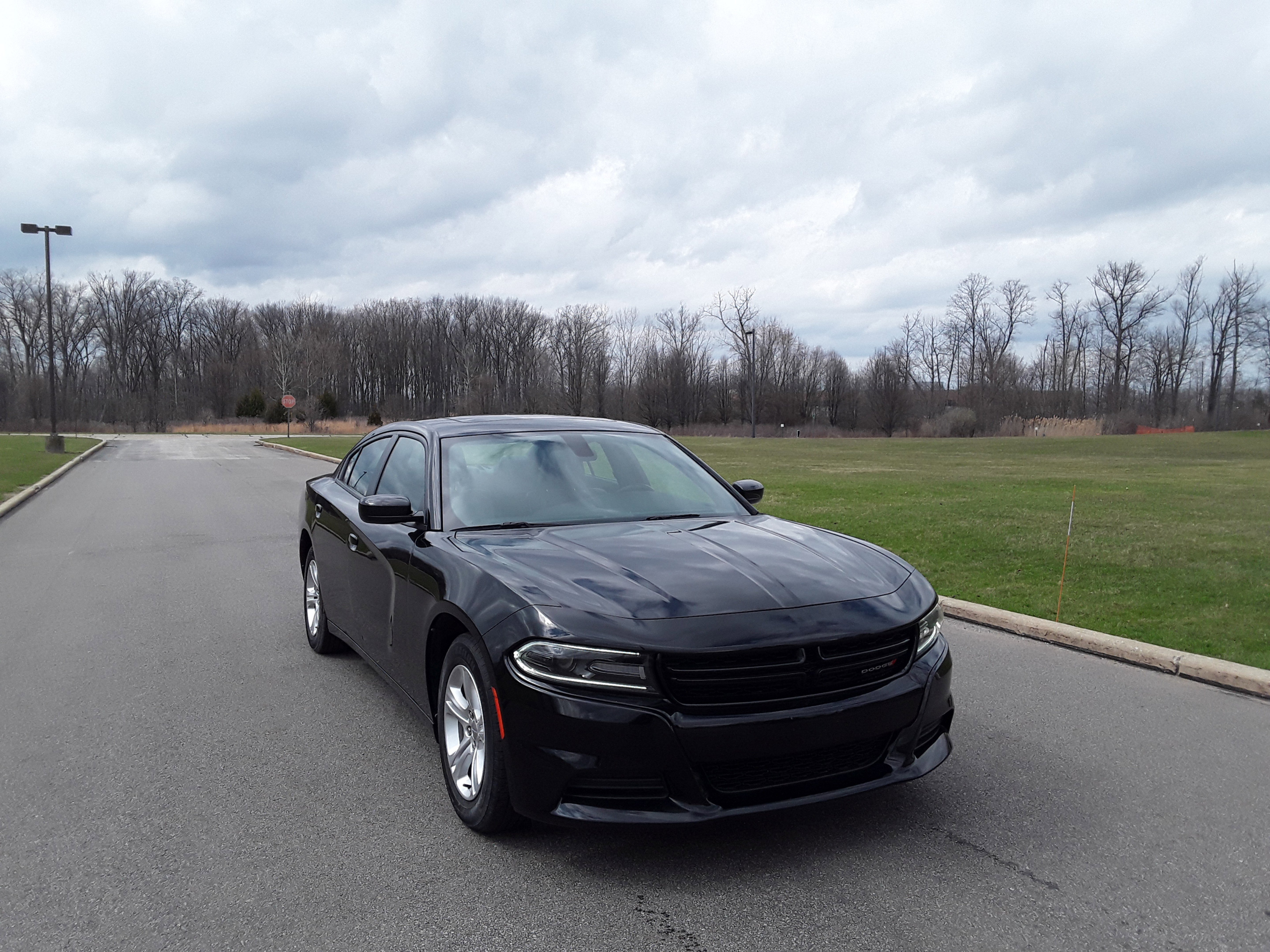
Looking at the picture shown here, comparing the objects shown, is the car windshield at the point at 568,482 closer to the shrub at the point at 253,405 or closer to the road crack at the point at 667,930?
the road crack at the point at 667,930

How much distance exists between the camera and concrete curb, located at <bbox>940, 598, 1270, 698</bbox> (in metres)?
5.42

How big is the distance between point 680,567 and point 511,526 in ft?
3.42

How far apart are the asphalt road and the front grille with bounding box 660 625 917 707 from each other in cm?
63

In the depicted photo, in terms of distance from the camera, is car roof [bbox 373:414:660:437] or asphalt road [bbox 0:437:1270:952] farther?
car roof [bbox 373:414:660:437]

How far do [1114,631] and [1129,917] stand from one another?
13.7 ft

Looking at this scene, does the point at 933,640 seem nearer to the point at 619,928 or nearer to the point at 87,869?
the point at 619,928

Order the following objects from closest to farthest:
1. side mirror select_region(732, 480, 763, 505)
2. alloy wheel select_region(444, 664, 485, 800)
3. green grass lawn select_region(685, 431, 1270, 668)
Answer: alloy wheel select_region(444, 664, 485, 800), side mirror select_region(732, 480, 763, 505), green grass lawn select_region(685, 431, 1270, 668)

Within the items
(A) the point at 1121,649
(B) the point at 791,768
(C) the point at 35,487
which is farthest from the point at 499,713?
(C) the point at 35,487

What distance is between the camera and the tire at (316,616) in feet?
19.5

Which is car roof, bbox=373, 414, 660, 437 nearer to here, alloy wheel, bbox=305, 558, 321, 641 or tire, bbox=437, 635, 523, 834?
alloy wheel, bbox=305, 558, 321, 641

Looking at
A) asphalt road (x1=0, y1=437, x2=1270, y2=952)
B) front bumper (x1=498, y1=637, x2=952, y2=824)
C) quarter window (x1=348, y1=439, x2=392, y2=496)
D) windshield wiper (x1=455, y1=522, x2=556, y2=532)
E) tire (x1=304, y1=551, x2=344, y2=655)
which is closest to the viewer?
asphalt road (x1=0, y1=437, x2=1270, y2=952)

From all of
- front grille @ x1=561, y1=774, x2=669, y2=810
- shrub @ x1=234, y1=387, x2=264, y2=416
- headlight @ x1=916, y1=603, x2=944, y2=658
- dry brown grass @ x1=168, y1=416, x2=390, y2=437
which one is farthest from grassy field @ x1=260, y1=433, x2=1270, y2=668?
shrub @ x1=234, y1=387, x2=264, y2=416

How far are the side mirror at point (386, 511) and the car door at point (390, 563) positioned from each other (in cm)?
10

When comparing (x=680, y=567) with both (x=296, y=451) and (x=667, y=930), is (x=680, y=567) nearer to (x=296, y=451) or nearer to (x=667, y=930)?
(x=667, y=930)
